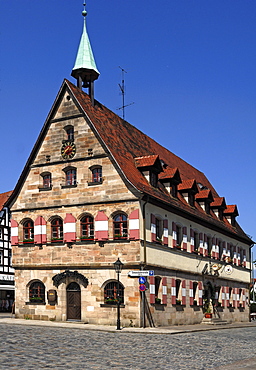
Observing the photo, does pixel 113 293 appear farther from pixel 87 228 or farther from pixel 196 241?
pixel 196 241

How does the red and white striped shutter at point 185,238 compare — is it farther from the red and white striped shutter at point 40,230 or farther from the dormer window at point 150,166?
the red and white striped shutter at point 40,230

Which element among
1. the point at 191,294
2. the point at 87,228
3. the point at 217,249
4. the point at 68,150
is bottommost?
the point at 191,294

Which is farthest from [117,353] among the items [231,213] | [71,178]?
[231,213]

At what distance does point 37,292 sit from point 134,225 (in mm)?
7306

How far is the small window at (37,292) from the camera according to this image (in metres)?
32.2

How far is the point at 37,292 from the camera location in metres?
32.6

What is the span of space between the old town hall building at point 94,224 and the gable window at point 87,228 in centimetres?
6

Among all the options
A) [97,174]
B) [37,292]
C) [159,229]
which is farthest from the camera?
[159,229]

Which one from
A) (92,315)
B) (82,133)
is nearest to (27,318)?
(92,315)

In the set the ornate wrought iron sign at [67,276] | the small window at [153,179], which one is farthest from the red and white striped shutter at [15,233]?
the small window at [153,179]

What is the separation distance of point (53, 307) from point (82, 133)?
994cm

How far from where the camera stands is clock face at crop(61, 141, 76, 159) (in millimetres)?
32781

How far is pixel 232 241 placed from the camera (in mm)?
48062

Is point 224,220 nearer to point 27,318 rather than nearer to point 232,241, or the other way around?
point 232,241
